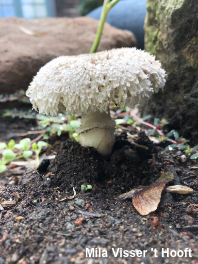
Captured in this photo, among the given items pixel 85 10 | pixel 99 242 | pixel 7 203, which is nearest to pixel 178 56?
pixel 99 242

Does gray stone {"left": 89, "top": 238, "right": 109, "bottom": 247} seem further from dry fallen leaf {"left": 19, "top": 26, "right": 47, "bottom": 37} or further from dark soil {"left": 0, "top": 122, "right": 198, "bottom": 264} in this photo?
dry fallen leaf {"left": 19, "top": 26, "right": 47, "bottom": 37}

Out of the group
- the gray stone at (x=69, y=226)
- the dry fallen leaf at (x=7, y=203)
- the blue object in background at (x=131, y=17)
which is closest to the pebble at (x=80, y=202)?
the gray stone at (x=69, y=226)

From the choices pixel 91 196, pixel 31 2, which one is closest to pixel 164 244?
pixel 91 196

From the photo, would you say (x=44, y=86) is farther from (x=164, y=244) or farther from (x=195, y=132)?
(x=195, y=132)

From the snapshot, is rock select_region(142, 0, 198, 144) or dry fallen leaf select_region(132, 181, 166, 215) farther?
rock select_region(142, 0, 198, 144)

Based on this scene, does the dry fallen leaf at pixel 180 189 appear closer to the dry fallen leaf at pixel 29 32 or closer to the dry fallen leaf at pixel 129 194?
the dry fallen leaf at pixel 129 194

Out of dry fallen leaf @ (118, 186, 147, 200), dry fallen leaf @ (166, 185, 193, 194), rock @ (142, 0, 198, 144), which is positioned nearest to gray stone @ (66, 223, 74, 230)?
dry fallen leaf @ (118, 186, 147, 200)
